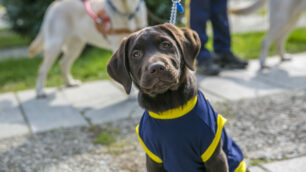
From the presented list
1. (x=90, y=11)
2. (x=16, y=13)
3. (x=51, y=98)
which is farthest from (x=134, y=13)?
(x=16, y=13)

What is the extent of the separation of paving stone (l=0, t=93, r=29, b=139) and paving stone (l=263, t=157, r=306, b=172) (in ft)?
8.40

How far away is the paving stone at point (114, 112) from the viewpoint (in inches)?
161

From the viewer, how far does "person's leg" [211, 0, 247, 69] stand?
18.1 feet

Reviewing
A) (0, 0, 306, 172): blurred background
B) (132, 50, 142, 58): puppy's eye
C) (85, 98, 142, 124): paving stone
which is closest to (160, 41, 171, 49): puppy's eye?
(132, 50, 142, 58): puppy's eye

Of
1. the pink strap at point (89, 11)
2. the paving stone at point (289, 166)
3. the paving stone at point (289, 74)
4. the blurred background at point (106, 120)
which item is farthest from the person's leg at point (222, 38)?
the paving stone at point (289, 166)

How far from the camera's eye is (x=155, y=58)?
1.91 m

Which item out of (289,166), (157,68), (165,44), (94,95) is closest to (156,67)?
(157,68)

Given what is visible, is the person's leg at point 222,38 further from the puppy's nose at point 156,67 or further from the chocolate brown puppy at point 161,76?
the puppy's nose at point 156,67

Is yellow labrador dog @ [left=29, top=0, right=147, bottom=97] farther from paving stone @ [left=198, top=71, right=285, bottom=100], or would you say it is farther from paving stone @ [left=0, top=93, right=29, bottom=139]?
paving stone @ [left=198, top=71, right=285, bottom=100]

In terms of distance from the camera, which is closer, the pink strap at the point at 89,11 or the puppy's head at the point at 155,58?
the puppy's head at the point at 155,58

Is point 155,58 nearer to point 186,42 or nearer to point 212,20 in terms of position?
point 186,42

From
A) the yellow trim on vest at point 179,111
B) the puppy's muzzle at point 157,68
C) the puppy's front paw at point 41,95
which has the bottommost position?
the puppy's front paw at point 41,95

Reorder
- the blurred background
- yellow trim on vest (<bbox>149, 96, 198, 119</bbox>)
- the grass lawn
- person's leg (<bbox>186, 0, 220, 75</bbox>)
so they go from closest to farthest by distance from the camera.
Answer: yellow trim on vest (<bbox>149, 96, 198, 119</bbox>)
the blurred background
person's leg (<bbox>186, 0, 220, 75</bbox>)
the grass lawn

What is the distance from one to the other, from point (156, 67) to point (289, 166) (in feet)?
4.66
